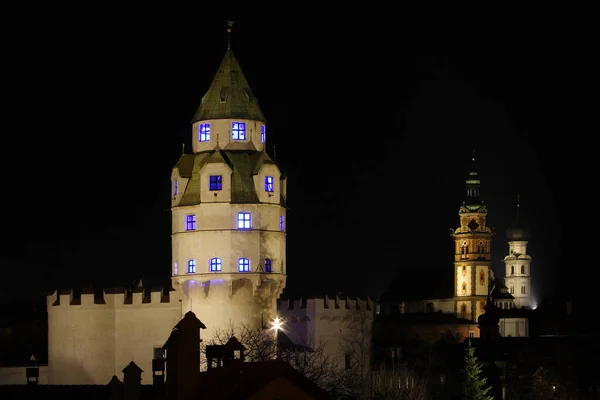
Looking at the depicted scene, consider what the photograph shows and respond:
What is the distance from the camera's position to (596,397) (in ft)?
405

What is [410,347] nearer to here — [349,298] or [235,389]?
[349,298]

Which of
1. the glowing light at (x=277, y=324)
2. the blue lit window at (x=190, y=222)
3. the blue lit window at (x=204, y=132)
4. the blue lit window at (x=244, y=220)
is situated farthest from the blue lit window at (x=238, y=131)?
the glowing light at (x=277, y=324)

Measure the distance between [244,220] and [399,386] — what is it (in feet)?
42.3

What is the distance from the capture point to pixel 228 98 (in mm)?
109688

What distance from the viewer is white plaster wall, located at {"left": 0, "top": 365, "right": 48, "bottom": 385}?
10706 cm

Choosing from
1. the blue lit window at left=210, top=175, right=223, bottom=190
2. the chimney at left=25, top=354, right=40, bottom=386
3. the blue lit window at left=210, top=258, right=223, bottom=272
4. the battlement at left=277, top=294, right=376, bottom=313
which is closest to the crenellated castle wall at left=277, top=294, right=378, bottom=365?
the battlement at left=277, top=294, right=376, bottom=313

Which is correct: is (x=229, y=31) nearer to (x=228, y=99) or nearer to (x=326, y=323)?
(x=228, y=99)

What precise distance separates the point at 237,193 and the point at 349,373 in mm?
12087

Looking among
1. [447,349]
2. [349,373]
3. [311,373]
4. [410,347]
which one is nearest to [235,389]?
[311,373]

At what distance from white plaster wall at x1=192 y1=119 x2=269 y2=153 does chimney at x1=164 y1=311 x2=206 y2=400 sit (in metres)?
38.4

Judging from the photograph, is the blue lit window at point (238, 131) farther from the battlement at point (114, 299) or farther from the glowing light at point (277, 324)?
the glowing light at point (277, 324)

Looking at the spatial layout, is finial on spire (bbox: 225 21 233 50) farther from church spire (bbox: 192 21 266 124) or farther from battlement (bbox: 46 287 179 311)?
battlement (bbox: 46 287 179 311)

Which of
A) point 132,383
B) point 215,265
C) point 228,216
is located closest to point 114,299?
point 215,265

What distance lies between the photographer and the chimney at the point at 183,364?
234 feet
